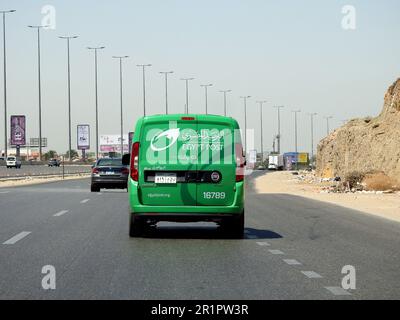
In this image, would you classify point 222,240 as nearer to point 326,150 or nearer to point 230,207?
point 230,207

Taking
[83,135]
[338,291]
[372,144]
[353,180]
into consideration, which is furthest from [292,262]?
[83,135]

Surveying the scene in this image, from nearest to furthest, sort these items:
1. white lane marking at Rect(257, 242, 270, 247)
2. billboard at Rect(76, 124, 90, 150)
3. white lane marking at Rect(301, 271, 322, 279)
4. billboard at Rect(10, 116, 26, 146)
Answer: white lane marking at Rect(301, 271, 322, 279) → white lane marking at Rect(257, 242, 270, 247) → billboard at Rect(10, 116, 26, 146) → billboard at Rect(76, 124, 90, 150)

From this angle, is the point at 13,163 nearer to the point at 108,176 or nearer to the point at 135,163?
the point at 108,176

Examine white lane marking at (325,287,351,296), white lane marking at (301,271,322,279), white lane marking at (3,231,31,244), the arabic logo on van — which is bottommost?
white lane marking at (3,231,31,244)

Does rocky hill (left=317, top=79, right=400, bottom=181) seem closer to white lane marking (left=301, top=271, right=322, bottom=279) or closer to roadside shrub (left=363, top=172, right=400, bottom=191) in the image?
roadside shrub (left=363, top=172, right=400, bottom=191)

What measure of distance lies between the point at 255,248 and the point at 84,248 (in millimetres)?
2570

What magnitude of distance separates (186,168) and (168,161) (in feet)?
1.04

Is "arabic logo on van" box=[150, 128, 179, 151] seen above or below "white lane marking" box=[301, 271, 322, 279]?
above

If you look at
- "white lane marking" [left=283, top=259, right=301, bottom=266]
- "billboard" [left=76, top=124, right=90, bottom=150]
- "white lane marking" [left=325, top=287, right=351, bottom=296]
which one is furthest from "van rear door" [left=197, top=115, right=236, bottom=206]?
"billboard" [left=76, top=124, right=90, bottom=150]

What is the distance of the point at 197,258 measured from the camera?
12016 millimetres

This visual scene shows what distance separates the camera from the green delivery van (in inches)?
566
